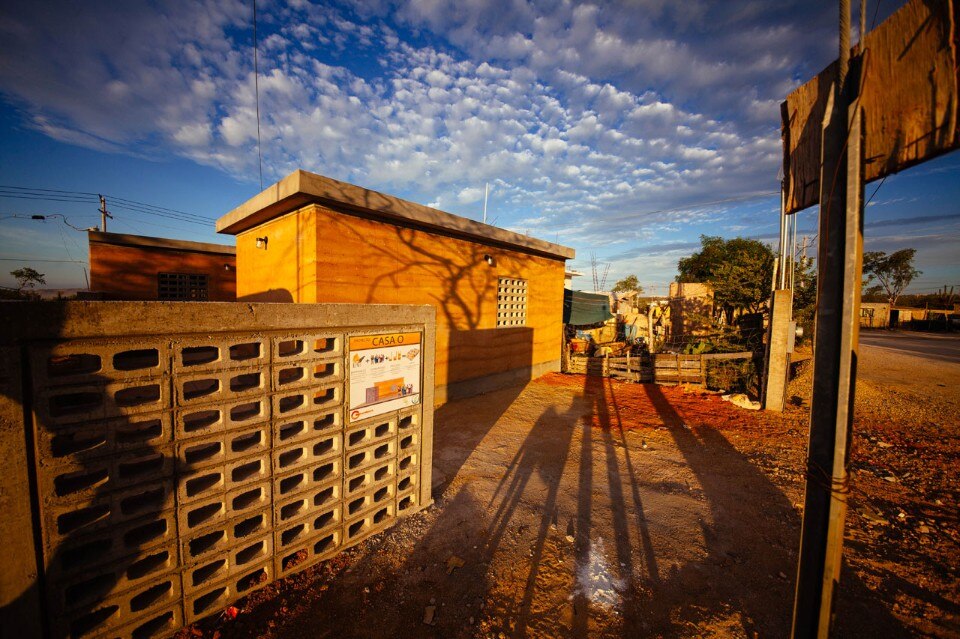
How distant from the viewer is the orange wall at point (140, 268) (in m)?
11.4

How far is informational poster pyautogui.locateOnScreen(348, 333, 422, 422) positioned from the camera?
9.62 ft

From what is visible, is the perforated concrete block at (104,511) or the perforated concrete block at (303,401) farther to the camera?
the perforated concrete block at (303,401)

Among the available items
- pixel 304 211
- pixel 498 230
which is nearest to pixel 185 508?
pixel 304 211

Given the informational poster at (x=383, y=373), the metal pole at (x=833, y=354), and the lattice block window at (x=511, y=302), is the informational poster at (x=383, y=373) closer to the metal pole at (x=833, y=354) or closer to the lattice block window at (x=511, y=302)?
the metal pole at (x=833, y=354)

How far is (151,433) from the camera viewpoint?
6.72 ft

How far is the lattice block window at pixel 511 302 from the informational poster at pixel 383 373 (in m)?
6.21

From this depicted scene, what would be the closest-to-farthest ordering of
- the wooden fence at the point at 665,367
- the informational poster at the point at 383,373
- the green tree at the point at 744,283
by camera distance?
the informational poster at the point at 383,373 < the wooden fence at the point at 665,367 < the green tree at the point at 744,283

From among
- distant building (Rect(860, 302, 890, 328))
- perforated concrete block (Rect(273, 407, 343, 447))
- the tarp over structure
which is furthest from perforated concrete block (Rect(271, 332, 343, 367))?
distant building (Rect(860, 302, 890, 328))

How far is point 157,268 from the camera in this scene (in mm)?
12023

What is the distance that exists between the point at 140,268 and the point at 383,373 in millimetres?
14082

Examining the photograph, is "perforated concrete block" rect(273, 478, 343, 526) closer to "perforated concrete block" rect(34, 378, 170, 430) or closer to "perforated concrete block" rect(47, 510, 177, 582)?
"perforated concrete block" rect(47, 510, 177, 582)

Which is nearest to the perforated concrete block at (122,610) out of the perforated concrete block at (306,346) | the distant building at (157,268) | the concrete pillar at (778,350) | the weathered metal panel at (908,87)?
the perforated concrete block at (306,346)

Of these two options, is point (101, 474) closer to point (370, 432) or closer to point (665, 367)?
point (370, 432)

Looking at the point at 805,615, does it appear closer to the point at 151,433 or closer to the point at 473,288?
the point at 151,433
